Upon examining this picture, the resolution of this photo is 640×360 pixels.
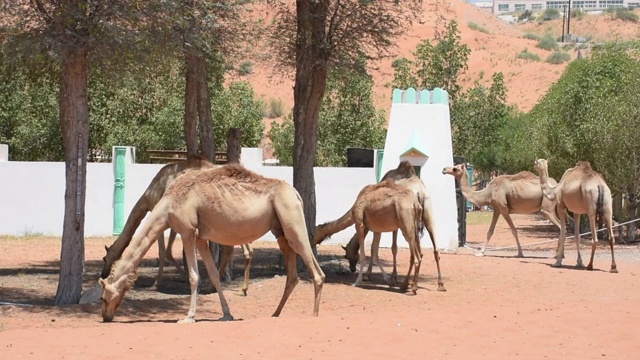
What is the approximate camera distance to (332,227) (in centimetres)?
1833

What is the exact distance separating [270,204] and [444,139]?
43.0 ft

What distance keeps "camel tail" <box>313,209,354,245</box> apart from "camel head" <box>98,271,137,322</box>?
6.30 m

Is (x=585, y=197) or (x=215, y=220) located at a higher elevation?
(x=215, y=220)

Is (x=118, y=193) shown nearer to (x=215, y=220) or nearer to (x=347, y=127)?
(x=215, y=220)

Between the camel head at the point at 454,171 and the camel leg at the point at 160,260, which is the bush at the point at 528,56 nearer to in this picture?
the camel head at the point at 454,171

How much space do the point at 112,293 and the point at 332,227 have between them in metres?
6.58

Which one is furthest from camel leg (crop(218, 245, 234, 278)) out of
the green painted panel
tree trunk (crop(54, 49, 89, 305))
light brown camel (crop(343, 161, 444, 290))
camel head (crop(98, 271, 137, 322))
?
the green painted panel

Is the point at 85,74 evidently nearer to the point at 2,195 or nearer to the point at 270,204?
the point at 270,204

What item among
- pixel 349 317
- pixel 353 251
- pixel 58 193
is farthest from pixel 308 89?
pixel 58 193

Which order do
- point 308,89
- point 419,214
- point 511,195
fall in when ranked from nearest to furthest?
point 419,214
point 308,89
point 511,195

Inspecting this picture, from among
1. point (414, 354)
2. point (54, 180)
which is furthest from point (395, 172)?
point (54, 180)

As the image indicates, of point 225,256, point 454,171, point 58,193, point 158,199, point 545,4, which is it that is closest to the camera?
point 158,199

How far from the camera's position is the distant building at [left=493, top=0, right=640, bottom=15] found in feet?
473

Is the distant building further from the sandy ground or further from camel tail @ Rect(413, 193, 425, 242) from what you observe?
camel tail @ Rect(413, 193, 425, 242)
